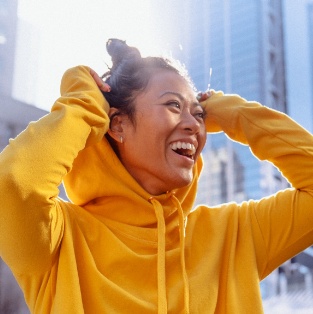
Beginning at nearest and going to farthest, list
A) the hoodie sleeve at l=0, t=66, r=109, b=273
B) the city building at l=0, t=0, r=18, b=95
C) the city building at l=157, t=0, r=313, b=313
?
the hoodie sleeve at l=0, t=66, r=109, b=273
the city building at l=0, t=0, r=18, b=95
the city building at l=157, t=0, r=313, b=313

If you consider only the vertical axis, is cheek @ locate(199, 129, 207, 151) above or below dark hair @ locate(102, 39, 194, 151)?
below

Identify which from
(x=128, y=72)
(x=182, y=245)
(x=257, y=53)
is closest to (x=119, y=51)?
(x=128, y=72)

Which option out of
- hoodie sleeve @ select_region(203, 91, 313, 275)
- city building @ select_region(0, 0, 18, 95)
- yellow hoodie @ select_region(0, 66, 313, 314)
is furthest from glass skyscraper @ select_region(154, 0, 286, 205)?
yellow hoodie @ select_region(0, 66, 313, 314)

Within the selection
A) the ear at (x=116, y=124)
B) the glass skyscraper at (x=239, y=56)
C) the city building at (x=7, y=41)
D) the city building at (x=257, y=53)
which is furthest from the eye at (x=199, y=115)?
the city building at (x=257, y=53)

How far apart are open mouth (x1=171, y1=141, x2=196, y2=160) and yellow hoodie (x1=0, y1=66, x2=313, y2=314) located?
3.0 inches

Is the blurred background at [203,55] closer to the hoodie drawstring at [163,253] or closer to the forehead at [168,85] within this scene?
the forehead at [168,85]

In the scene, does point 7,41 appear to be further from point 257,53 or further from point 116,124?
point 257,53

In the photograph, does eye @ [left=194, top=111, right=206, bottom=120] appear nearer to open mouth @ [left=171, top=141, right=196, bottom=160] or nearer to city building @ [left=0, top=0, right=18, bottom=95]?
open mouth @ [left=171, top=141, right=196, bottom=160]

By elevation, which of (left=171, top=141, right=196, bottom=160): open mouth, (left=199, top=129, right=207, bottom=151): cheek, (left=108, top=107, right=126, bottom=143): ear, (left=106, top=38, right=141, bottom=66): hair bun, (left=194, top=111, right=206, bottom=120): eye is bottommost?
(left=171, top=141, right=196, bottom=160): open mouth

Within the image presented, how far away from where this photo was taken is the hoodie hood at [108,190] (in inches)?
32.4

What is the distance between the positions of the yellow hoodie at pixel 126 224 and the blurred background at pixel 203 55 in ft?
0.80

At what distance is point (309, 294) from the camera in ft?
10.6

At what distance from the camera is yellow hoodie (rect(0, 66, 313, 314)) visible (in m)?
0.69

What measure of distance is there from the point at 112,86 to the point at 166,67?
0.11 meters
